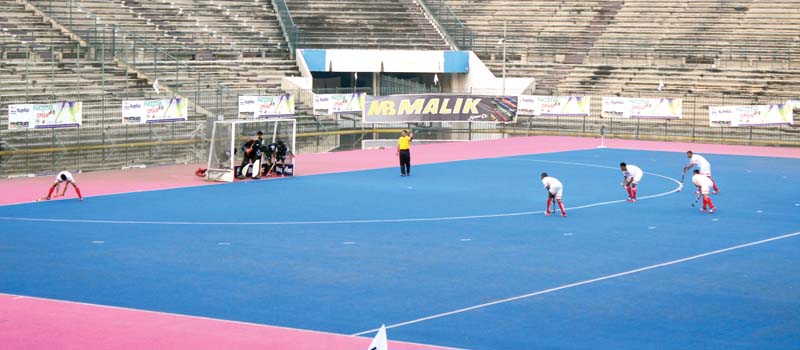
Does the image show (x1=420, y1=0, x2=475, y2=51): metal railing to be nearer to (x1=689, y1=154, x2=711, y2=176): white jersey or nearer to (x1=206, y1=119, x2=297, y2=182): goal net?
(x1=206, y1=119, x2=297, y2=182): goal net

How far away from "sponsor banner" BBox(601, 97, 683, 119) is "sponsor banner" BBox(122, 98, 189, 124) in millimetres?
21042

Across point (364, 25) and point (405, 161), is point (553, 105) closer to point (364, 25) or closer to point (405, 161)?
point (364, 25)

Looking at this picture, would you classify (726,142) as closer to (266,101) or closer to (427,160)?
(427,160)

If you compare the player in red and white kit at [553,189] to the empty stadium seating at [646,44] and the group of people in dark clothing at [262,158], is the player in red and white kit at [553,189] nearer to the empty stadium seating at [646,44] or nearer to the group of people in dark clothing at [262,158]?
the group of people in dark clothing at [262,158]

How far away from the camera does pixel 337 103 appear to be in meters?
52.7

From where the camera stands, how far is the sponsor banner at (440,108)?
177 feet

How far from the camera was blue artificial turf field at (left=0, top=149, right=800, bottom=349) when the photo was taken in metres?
17.7

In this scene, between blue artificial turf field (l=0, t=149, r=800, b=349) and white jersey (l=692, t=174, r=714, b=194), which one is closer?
blue artificial turf field (l=0, t=149, r=800, b=349)

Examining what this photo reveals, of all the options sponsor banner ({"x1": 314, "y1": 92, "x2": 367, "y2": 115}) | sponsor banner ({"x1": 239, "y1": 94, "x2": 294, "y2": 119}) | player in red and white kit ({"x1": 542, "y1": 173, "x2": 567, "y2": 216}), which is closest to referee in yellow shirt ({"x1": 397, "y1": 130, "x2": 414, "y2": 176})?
player in red and white kit ({"x1": 542, "y1": 173, "x2": 567, "y2": 216})


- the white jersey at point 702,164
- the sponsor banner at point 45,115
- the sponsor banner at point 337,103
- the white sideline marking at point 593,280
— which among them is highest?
the sponsor banner at point 337,103

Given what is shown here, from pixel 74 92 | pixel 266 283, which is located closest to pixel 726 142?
pixel 74 92

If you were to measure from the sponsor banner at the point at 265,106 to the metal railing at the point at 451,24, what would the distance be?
58.0 ft

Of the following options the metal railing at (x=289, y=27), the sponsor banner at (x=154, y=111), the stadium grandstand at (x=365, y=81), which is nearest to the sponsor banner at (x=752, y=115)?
the stadium grandstand at (x=365, y=81)

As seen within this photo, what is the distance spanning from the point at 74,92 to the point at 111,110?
2447mm
